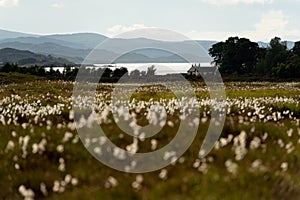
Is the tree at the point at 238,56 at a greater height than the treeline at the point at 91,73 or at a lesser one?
greater

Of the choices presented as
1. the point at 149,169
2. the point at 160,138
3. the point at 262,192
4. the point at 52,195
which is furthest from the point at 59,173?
the point at 262,192

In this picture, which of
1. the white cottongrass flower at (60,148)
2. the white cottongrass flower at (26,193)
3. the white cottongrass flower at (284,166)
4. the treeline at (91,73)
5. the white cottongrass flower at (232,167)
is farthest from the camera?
the treeline at (91,73)

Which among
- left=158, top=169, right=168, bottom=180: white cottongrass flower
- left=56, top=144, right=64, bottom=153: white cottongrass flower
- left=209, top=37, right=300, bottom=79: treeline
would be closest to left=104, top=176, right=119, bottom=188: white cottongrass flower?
left=158, top=169, right=168, bottom=180: white cottongrass flower

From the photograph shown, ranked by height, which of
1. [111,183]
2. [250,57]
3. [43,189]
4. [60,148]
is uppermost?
[250,57]

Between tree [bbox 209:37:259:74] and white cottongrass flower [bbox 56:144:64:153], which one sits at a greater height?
tree [bbox 209:37:259:74]

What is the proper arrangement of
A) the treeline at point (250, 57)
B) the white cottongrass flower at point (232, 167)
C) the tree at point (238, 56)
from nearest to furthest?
the white cottongrass flower at point (232, 167) < the treeline at point (250, 57) < the tree at point (238, 56)

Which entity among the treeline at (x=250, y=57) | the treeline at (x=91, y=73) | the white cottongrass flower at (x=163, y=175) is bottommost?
the treeline at (x=91, y=73)

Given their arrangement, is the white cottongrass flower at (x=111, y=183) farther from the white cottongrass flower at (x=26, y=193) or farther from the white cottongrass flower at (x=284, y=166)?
the white cottongrass flower at (x=284, y=166)

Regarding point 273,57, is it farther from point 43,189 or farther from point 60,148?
point 43,189

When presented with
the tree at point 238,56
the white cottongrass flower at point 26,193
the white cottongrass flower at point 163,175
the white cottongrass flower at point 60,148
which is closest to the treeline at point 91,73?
the tree at point 238,56

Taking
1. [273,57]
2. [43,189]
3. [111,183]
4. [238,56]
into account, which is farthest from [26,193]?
[238,56]

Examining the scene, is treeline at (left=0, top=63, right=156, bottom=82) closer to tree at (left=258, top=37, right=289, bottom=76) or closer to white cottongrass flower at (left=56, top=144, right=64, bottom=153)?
tree at (left=258, top=37, right=289, bottom=76)

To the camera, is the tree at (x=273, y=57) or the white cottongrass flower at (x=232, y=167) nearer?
the white cottongrass flower at (x=232, y=167)

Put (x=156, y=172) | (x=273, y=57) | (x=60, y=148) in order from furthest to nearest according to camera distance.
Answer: (x=273, y=57) → (x=60, y=148) → (x=156, y=172)
